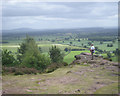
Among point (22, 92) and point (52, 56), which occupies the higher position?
point (22, 92)

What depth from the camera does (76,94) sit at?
27.5ft

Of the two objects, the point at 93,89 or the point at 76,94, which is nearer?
the point at 76,94

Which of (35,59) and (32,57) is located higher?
(32,57)

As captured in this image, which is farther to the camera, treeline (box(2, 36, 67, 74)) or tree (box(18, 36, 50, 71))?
tree (box(18, 36, 50, 71))

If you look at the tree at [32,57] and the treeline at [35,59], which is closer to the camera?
the treeline at [35,59]

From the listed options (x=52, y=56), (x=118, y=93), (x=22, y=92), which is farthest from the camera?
(x=52, y=56)

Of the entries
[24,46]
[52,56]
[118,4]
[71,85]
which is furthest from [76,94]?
[24,46]

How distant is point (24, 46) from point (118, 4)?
46.7 m

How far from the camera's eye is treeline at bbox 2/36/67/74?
67.7 feet

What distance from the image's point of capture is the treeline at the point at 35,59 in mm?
20641

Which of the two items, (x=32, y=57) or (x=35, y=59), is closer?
(x=35, y=59)

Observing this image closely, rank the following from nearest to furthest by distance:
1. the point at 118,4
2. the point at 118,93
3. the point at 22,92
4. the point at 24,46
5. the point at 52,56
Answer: the point at 118,93 < the point at 22,92 < the point at 118,4 < the point at 52,56 < the point at 24,46

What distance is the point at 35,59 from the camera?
26391 millimetres

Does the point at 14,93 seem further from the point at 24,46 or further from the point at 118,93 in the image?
the point at 24,46
